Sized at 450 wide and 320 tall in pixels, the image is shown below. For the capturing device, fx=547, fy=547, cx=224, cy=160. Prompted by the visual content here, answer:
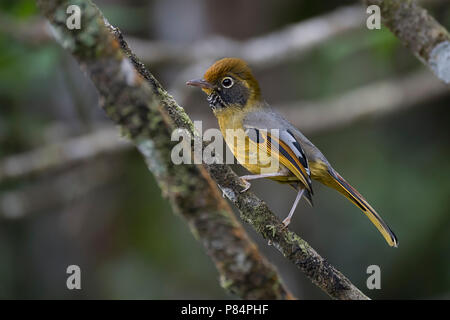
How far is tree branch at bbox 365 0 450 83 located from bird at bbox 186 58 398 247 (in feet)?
2.75

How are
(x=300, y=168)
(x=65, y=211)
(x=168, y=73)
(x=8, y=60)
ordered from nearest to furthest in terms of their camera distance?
1. (x=300, y=168)
2. (x=8, y=60)
3. (x=65, y=211)
4. (x=168, y=73)

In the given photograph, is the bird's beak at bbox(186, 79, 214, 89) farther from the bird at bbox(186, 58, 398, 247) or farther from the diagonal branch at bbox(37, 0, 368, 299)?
the diagonal branch at bbox(37, 0, 368, 299)

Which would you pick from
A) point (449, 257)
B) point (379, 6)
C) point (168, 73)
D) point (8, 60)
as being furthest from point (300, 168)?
point (168, 73)

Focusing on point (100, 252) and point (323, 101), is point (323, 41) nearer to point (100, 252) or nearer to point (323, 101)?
point (323, 101)

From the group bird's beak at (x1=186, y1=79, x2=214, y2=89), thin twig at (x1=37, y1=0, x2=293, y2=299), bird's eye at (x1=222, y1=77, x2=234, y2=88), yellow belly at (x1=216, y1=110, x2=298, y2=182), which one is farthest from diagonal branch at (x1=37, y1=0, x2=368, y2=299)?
bird's eye at (x1=222, y1=77, x2=234, y2=88)

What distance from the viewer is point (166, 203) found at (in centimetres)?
720

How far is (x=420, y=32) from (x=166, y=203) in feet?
15.2

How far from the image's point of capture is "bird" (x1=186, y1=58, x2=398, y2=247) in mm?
3158

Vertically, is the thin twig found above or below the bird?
below

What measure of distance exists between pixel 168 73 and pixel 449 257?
4.68m

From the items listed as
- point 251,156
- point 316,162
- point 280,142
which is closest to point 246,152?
point 251,156

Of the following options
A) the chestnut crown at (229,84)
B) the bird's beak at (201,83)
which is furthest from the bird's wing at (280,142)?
the bird's beak at (201,83)

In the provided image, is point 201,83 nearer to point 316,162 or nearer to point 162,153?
point 316,162

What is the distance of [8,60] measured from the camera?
595 cm
